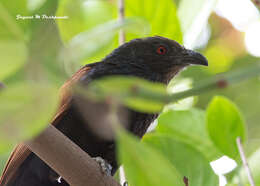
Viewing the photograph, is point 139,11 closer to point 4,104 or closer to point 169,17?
point 169,17

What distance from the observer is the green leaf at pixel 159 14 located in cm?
259

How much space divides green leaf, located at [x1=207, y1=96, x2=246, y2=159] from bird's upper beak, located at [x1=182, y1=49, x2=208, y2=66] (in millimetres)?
1221

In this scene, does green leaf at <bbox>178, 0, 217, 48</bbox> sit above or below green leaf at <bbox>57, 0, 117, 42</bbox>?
below

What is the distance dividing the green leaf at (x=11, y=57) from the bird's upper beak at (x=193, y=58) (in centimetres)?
284

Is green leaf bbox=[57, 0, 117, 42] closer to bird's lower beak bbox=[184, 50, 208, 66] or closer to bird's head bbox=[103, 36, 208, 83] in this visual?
bird's head bbox=[103, 36, 208, 83]

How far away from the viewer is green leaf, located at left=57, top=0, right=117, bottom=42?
181 cm

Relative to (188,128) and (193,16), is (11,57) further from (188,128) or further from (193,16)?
(193,16)

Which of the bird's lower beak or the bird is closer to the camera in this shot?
the bird

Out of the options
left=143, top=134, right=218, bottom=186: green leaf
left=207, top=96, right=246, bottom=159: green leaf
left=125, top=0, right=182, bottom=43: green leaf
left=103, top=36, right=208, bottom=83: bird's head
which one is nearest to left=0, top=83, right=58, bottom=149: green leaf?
left=143, top=134, right=218, bottom=186: green leaf

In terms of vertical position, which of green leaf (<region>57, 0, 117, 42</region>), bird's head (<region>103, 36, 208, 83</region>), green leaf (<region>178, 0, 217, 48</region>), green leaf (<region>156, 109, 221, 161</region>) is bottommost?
green leaf (<region>156, 109, 221, 161</region>)

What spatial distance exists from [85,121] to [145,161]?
197 cm

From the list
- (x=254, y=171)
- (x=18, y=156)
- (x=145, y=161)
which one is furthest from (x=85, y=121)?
(x=145, y=161)

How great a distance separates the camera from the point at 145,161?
756 millimetres

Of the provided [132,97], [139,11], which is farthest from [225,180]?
[132,97]
